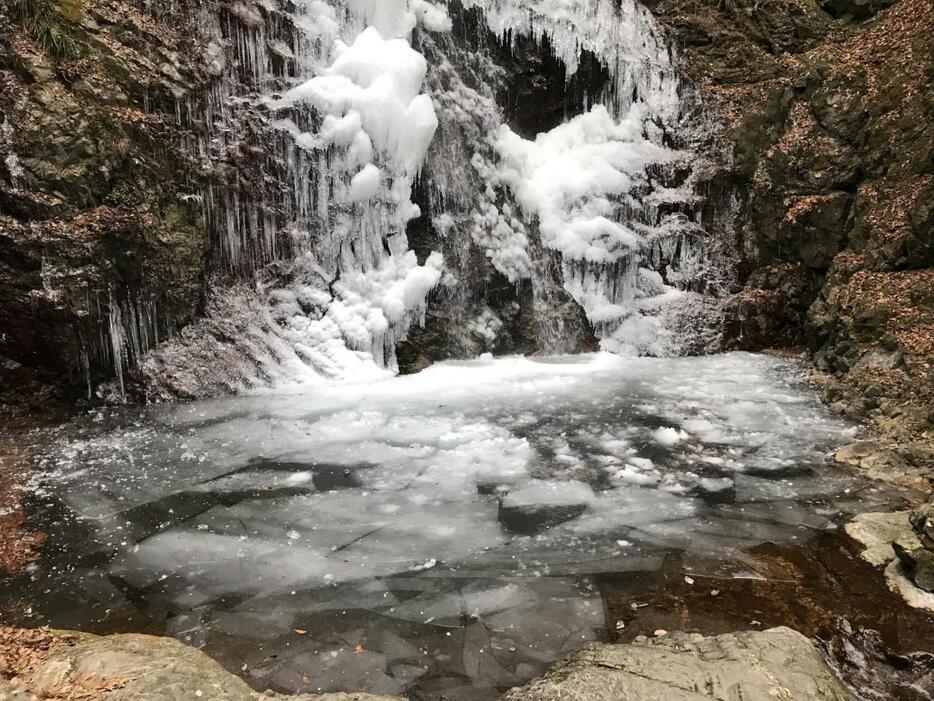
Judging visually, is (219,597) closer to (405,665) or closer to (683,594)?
(405,665)

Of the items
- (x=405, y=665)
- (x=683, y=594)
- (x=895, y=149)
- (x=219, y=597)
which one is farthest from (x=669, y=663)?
(x=895, y=149)

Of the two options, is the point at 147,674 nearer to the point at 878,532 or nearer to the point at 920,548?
the point at 920,548

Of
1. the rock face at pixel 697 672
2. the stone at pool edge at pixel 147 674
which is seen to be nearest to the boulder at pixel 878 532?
the rock face at pixel 697 672

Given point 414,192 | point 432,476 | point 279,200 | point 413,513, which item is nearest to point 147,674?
point 413,513

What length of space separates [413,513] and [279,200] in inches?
212

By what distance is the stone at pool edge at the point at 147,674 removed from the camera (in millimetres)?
2209

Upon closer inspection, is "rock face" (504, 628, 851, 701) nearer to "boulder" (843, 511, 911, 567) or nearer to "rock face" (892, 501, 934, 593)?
"rock face" (892, 501, 934, 593)

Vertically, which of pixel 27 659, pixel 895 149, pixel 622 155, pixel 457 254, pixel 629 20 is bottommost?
pixel 27 659

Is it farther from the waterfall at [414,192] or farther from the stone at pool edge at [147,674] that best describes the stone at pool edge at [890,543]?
the waterfall at [414,192]

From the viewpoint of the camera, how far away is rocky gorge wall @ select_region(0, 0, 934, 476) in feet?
20.1

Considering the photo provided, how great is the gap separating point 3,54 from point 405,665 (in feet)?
23.3

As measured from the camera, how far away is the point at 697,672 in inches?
95.3

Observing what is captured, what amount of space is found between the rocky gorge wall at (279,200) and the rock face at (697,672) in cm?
322

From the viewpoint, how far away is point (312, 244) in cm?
814
